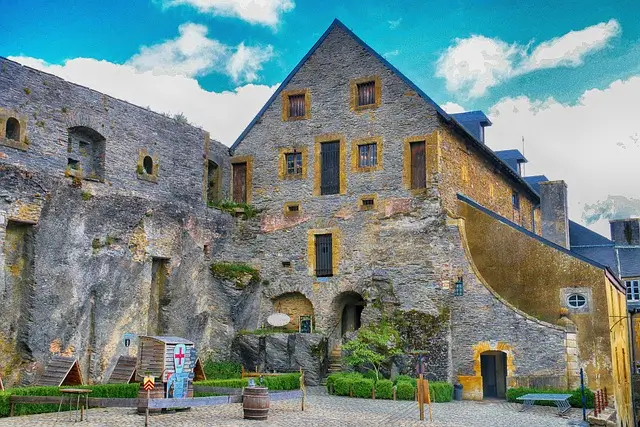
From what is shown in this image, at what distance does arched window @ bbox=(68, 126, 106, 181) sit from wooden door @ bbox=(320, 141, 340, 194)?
8.87m

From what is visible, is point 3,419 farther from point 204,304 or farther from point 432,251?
point 432,251

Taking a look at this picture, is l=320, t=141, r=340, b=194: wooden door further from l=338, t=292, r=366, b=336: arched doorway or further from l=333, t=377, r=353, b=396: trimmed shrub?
l=333, t=377, r=353, b=396: trimmed shrub

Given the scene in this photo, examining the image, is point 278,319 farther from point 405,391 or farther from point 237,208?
point 405,391

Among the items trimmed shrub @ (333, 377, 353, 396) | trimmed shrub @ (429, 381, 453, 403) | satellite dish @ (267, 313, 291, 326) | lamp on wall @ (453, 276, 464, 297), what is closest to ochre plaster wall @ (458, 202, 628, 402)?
lamp on wall @ (453, 276, 464, 297)

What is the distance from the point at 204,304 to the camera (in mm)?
27750

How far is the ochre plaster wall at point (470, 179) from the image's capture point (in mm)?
27870

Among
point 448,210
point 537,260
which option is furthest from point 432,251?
point 537,260

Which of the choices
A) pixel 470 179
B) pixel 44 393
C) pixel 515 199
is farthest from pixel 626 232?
pixel 44 393

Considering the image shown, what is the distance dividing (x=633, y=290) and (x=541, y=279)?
1637 cm

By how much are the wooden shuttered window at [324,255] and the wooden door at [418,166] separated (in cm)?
392

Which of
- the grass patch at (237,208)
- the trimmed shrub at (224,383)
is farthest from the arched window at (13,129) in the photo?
the grass patch at (237,208)

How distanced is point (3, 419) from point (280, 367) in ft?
38.9

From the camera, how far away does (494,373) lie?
98.1ft

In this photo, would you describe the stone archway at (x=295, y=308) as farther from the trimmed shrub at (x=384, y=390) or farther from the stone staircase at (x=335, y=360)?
the trimmed shrub at (x=384, y=390)
